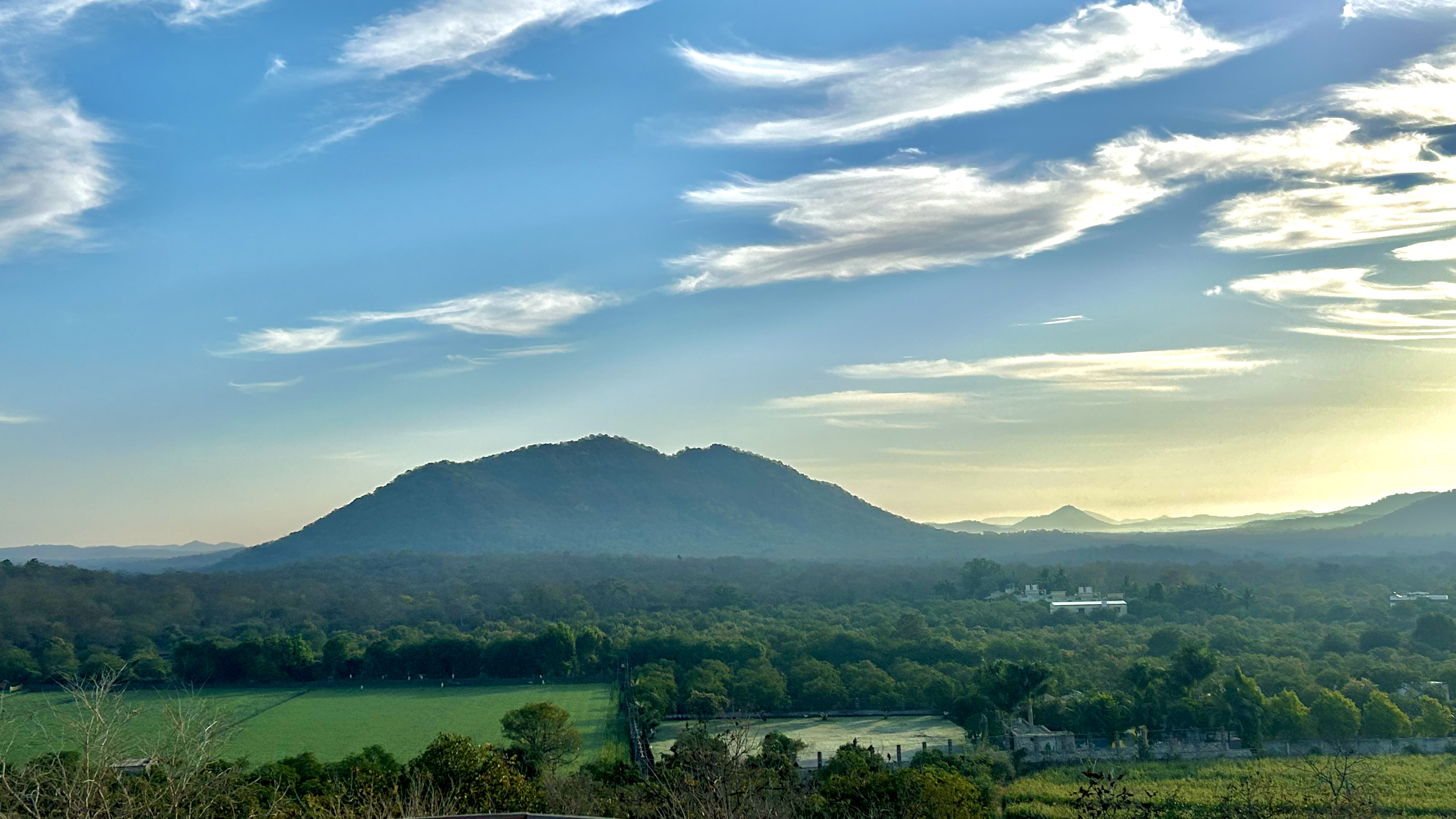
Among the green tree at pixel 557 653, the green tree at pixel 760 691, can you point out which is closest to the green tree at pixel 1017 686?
the green tree at pixel 760 691

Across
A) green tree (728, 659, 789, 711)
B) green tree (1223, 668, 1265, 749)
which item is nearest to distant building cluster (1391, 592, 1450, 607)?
green tree (1223, 668, 1265, 749)

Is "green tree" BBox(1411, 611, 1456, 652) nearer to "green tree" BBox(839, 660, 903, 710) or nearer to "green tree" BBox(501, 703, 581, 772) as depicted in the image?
"green tree" BBox(839, 660, 903, 710)

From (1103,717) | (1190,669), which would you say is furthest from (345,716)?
(1190,669)

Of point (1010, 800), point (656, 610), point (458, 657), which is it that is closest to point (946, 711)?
point (1010, 800)

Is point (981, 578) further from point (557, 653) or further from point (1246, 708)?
point (1246, 708)

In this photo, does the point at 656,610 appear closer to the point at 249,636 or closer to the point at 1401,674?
the point at 249,636

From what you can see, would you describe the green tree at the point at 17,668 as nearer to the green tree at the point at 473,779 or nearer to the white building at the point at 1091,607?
the green tree at the point at 473,779
